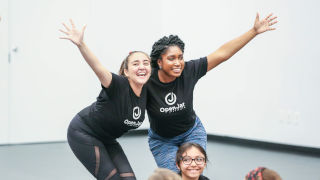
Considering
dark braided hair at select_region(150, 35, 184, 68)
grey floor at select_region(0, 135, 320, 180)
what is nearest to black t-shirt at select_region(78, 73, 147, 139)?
dark braided hair at select_region(150, 35, 184, 68)

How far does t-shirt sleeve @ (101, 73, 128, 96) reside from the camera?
9.51 ft

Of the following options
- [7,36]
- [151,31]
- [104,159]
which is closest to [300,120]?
[151,31]

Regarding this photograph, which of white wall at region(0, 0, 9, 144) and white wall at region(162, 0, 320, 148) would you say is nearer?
white wall at region(162, 0, 320, 148)

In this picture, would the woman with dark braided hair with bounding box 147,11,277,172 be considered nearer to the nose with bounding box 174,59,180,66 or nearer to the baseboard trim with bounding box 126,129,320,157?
the nose with bounding box 174,59,180,66

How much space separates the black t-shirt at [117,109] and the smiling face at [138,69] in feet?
0.21

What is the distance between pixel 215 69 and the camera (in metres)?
6.47

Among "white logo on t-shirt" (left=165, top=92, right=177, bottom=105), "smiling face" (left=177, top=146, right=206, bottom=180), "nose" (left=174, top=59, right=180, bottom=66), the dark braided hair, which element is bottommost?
"smiling face" (left=177, top=146, right=206, bottom=180)

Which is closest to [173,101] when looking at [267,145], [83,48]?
[83,48]

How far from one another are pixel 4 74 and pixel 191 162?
3.94m

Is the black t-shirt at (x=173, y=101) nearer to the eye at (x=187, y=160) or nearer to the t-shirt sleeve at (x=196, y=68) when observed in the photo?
the t-shirt sleeve at (x=196, y=68)

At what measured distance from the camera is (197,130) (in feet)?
11.4

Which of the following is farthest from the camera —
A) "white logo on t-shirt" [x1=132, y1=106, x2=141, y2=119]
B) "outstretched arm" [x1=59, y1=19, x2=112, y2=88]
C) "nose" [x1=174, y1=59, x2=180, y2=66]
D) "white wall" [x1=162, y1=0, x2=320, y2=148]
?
"white wall" [x1=162, y1=0, x2=320, y2=148]

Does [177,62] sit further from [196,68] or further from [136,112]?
[136,112]

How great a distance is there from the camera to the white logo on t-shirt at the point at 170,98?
322cm
